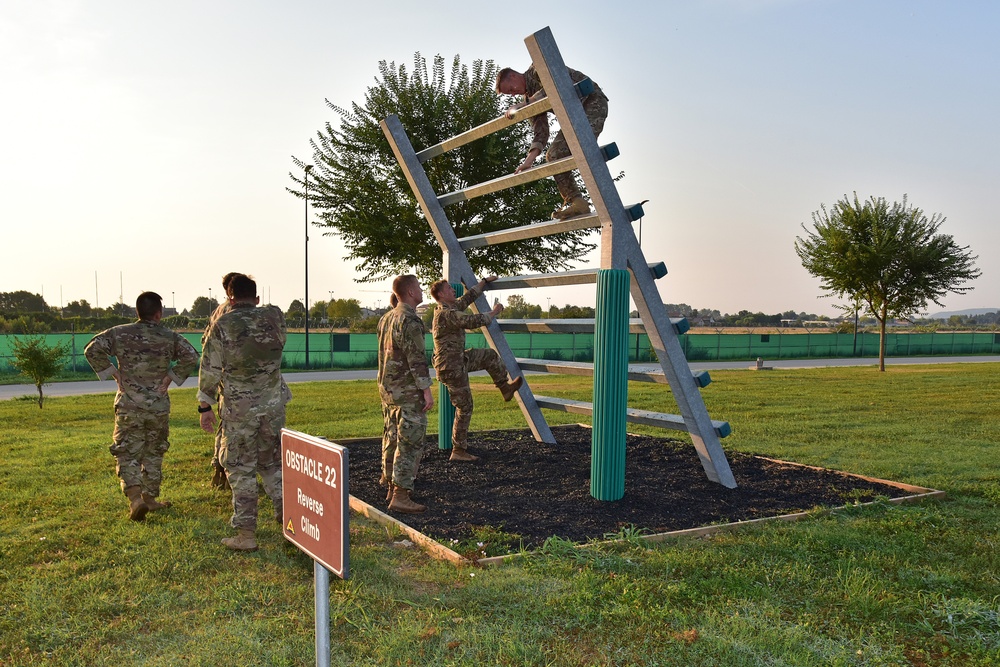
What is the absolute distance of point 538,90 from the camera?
6.14 m

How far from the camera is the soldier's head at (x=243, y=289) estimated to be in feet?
17.9

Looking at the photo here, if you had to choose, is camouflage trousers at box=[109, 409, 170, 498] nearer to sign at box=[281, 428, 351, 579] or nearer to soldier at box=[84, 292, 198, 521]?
soldier at box=[84, 292, 198, 521]

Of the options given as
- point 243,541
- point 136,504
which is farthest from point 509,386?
point 136,504

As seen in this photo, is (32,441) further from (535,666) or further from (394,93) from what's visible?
(535,666)

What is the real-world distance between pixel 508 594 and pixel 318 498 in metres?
2.13

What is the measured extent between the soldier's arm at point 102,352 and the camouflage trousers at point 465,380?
311cm

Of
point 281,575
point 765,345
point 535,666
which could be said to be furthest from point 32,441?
point 765,345

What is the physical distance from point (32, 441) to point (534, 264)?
8886mm

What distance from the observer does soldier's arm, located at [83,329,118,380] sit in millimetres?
6059

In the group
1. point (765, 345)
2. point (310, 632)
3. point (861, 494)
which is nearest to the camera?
point (310, 632)

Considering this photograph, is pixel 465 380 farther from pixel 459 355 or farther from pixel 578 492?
pixel 578 492

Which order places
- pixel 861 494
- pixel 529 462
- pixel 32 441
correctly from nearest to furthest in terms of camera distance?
pixel 861 494, pixel 529 462, pixel 32 441

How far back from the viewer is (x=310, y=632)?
375 cm

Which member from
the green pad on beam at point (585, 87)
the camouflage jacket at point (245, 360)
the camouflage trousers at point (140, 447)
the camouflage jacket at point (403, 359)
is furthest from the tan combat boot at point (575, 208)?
the camouflage trousers at point (140, 447)
